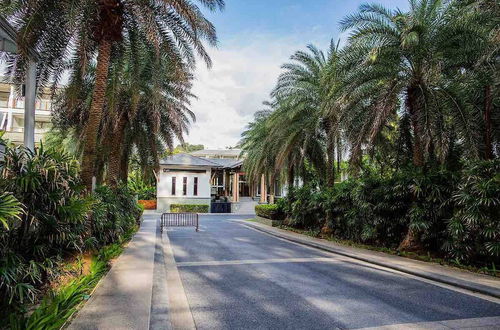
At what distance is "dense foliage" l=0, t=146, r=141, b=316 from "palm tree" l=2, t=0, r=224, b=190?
91.9 inches

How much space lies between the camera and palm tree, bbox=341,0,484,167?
10672 millimetres

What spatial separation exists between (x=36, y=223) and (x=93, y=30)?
597cm

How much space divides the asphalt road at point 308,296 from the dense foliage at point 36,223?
2.64 m

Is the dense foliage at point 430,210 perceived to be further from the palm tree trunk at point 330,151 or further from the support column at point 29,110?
the support column at point 29,110

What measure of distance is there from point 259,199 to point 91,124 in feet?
108

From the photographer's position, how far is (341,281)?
803 cm

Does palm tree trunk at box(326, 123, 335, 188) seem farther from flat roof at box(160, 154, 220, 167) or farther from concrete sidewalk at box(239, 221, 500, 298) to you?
flat roof at box(160, 154, 220, 167)

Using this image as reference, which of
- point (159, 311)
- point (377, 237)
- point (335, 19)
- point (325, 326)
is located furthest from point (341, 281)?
point (335, 19)

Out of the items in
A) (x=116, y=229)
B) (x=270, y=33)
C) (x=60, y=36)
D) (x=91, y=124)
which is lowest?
(x=116, y=229)

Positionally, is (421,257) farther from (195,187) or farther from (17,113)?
(17,113)

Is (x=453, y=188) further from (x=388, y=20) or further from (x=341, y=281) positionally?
(x=388, y=20)

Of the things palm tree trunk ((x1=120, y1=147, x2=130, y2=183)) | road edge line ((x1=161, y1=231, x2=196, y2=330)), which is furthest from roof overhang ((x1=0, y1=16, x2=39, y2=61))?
palm tree trunk ((x1=120, y1=147, x2=130, y2=183))

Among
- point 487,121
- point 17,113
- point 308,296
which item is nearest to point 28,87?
point 308,296

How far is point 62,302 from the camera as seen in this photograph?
5477 millimetres
